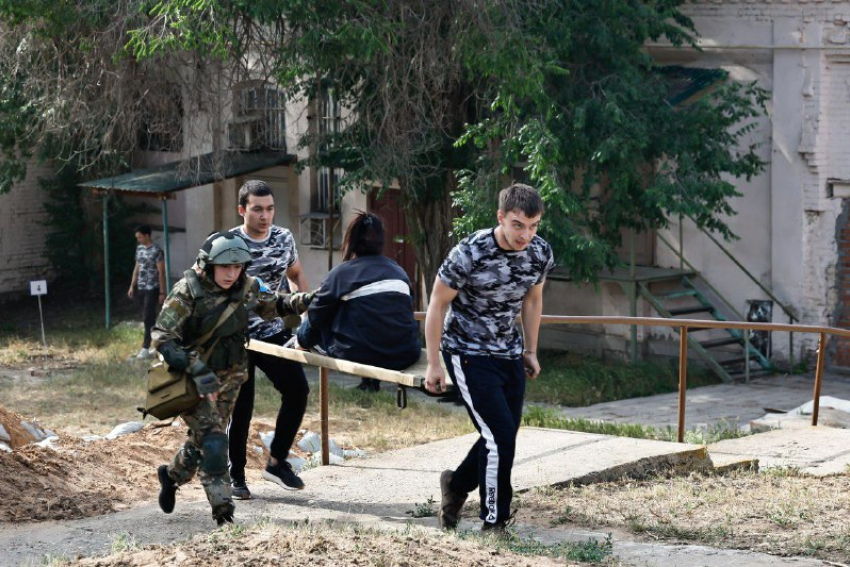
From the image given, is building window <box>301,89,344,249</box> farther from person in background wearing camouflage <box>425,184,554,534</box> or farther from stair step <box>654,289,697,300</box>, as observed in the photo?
person in background wearing camouflage <box>425,184,554,534</box>

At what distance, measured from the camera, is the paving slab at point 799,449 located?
26.7 feet

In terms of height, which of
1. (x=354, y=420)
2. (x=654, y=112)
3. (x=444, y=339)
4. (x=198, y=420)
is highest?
(x=654, y=112)

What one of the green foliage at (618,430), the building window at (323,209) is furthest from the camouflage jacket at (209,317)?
the building window at (323,209)

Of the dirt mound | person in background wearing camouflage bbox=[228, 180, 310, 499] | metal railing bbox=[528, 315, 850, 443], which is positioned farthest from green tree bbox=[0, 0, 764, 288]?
person in background wearing camouflage bbox=[228, 180, 310, 499]

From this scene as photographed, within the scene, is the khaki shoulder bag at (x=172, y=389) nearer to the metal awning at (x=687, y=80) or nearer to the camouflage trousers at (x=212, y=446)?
the camouflage trousers at (x=212, y=446)

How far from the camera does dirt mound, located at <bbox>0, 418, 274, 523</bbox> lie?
283 inches

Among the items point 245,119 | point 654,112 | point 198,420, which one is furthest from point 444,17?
point 198,420

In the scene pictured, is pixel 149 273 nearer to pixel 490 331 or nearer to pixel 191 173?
pixel 191 173

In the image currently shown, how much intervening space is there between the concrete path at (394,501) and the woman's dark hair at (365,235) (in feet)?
4.48

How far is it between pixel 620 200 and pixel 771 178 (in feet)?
6.70

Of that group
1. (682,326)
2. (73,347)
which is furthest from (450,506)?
(73,347)

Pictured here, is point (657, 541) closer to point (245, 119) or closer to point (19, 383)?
point (19, 383)

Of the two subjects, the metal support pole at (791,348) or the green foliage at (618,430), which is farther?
the metal support pole at (791,348)

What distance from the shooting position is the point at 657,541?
242 inches
